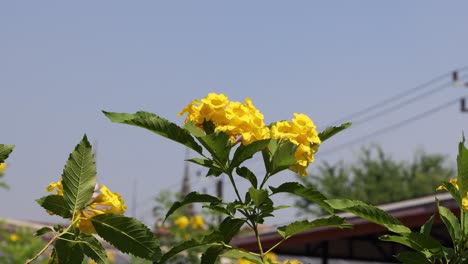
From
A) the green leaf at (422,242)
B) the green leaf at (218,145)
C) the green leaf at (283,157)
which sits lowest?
the green leaf at (422,242)

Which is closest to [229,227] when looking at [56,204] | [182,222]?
[56,204]

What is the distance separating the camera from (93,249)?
6.91 feet

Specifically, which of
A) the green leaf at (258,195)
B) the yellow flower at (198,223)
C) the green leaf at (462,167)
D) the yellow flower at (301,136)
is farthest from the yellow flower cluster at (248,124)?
the yellow flower at (198,223)

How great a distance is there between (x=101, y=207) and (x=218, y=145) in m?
0.36

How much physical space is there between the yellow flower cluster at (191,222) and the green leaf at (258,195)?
886 centimetres

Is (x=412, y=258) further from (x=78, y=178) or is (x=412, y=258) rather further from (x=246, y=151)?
(x=78, y=178)

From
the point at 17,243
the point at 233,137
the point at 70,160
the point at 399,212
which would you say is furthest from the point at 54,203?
the point at 399,212

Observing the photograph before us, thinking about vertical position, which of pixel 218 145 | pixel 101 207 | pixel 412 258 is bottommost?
pixel 412 258

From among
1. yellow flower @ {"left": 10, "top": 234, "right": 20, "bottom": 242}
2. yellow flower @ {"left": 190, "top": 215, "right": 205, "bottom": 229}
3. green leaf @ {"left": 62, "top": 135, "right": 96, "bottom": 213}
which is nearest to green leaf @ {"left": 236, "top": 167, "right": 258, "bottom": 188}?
green leaf @ {"left": 62, "top": 135, "right": 96, "bottom": 213}

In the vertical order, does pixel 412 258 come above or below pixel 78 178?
below

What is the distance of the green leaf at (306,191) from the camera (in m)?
2.12

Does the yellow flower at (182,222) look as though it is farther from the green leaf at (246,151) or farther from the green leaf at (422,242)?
the green leaf at (246,151)

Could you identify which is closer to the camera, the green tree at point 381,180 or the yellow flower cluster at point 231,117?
the yellow flower cluster at point 231,117

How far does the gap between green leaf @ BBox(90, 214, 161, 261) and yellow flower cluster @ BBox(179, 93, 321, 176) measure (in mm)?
288
